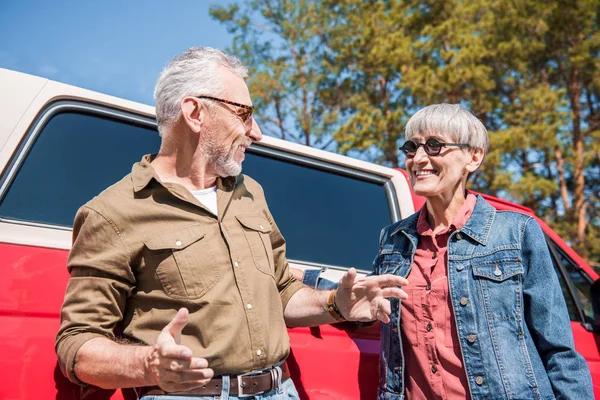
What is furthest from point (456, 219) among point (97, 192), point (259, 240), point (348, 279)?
point (97, 192)

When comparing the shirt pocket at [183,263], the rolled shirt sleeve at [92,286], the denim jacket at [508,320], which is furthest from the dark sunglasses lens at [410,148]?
the rolled shirt sleeve at [92,286]

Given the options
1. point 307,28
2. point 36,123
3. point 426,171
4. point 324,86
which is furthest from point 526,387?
point 307,28

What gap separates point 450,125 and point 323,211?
0.95 m

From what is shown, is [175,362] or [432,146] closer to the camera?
[175,362]

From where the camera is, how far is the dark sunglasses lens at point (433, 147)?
7.80 feet

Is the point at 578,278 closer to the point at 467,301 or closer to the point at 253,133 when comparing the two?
the point at 467,301

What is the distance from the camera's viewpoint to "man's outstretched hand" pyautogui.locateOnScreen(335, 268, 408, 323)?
2027 millimetres

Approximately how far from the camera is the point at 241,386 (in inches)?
73.4

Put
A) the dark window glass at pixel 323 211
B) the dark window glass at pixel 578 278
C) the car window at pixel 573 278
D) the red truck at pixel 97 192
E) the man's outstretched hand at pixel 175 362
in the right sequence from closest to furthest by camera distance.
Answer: the man's outstretched hand at pixel 175 362, the red truck at pixel 97 192, the dark window glass at pixel 323 211, the car window at pixel 573 278, the dark window glass at pixel 578 278

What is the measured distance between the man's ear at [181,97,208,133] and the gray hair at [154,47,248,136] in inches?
0.8

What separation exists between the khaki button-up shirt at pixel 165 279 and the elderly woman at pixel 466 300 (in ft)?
1.72

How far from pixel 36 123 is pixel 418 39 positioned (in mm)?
17915

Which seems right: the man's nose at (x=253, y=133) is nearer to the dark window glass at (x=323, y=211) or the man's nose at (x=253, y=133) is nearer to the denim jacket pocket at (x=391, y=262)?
the dark window glass at (x=323, y=211)

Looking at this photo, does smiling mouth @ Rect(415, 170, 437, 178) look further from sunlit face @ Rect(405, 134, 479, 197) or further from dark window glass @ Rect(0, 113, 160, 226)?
dark window glass @ Rect(0, 113, 160, 226)
